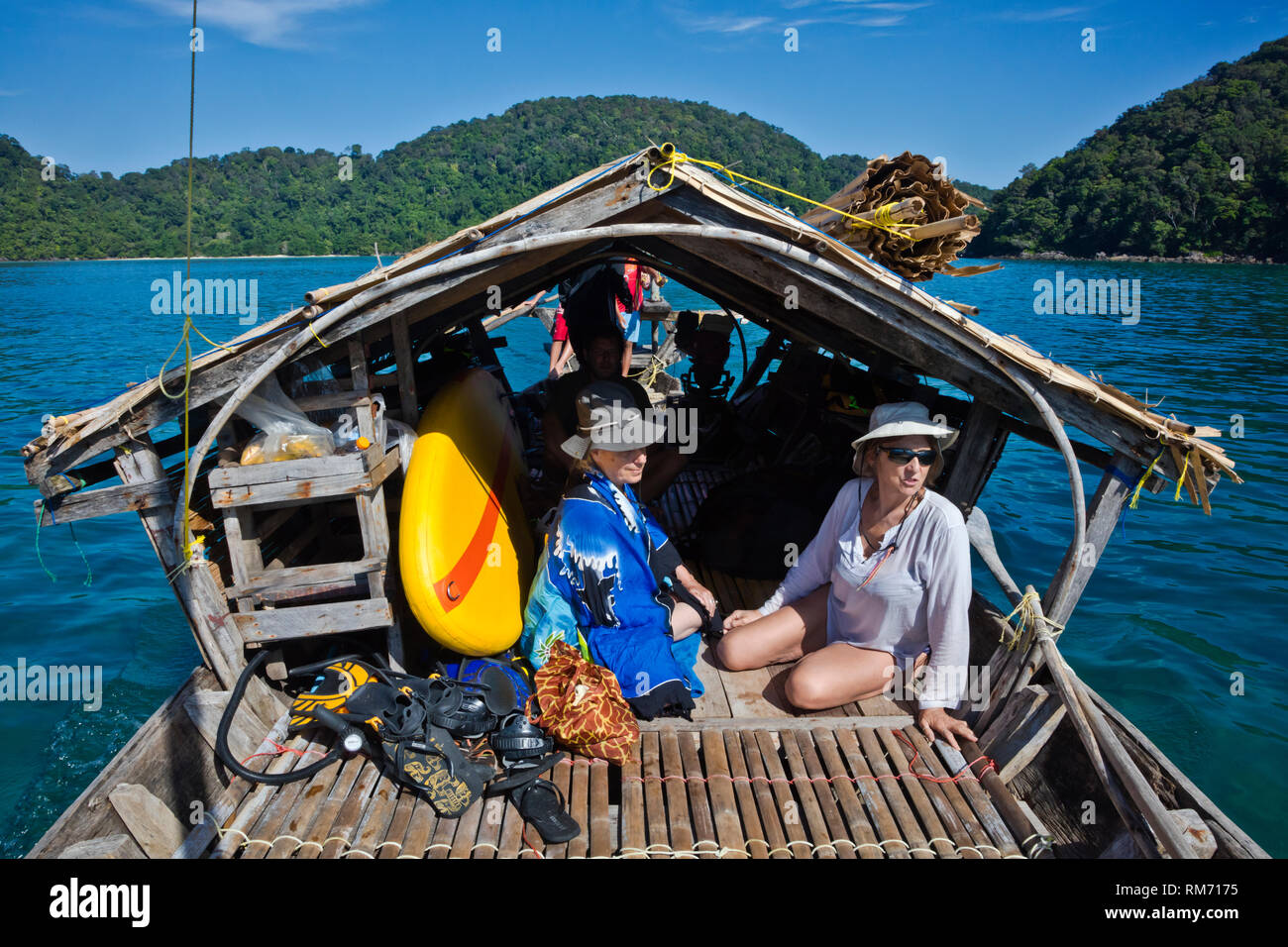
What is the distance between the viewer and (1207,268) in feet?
178

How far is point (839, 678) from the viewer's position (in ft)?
13.2

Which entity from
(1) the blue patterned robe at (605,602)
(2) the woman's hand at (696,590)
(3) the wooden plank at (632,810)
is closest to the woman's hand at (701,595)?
(2) the woman's hand at (696,590)

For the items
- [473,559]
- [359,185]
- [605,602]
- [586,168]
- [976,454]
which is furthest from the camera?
[359,185]

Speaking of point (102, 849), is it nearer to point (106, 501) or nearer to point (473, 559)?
point (106, 501)

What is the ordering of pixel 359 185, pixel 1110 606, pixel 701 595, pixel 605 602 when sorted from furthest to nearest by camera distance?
pixel 359 185 < pixel 1110 606 < pixel 701 595 < pixel 605 602

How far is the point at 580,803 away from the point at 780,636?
63.3 inches

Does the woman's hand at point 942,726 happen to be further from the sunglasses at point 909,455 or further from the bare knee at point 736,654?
the sunglasses at point 909,455

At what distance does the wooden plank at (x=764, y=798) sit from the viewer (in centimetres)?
317

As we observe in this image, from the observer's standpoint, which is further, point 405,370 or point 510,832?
point 405,370

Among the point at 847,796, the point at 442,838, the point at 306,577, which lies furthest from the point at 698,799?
the point at 306,577

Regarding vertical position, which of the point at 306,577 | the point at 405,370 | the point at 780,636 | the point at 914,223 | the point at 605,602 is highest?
the point at 914,223

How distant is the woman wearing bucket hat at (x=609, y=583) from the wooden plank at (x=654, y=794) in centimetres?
16

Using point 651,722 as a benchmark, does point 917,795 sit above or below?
below

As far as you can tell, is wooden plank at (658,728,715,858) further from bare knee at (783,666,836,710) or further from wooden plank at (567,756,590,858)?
bare knee at (783,666,836,710)
